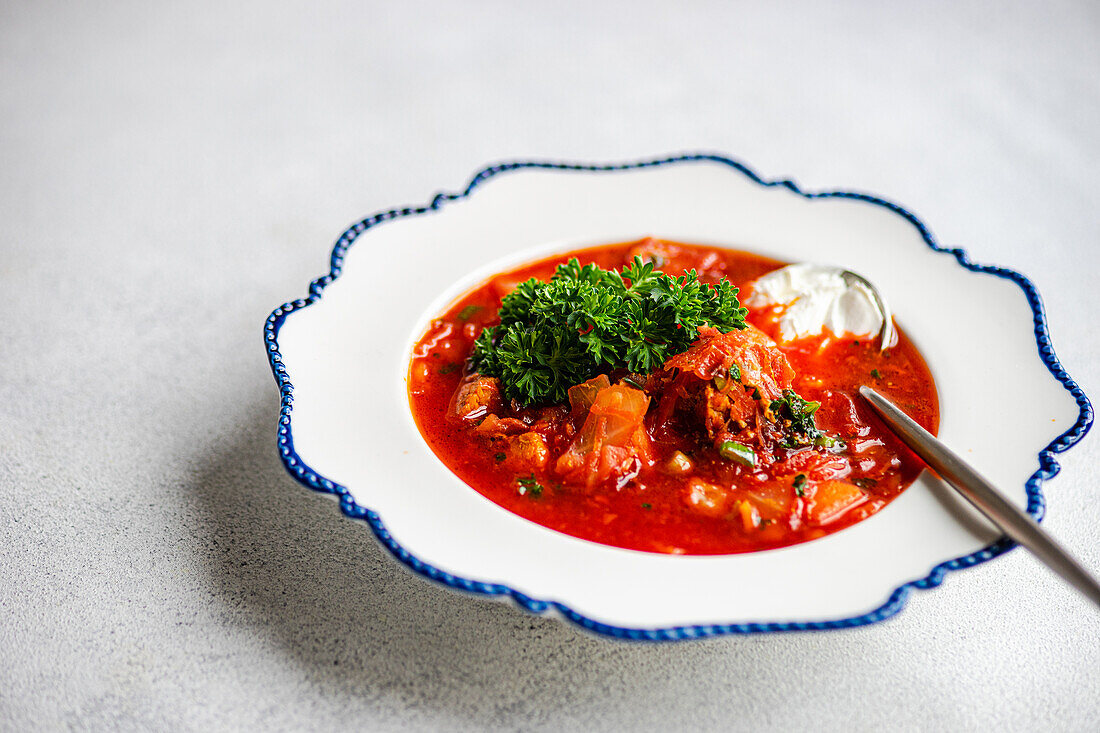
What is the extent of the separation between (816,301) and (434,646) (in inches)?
87.3

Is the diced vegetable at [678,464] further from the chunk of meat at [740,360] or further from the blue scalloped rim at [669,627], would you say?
the blue scalloped rim at [669,627]

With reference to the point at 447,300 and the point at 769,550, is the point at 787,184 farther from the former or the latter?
the point at 769,550

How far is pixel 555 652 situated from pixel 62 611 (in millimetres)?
1748

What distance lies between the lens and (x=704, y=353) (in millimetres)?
3838

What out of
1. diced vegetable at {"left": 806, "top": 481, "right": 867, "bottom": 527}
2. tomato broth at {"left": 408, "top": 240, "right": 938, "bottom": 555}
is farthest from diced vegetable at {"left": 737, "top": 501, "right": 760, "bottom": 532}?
diced vegetable at {"left": 806, "top": 481, "right": 867, "bottom": 527}

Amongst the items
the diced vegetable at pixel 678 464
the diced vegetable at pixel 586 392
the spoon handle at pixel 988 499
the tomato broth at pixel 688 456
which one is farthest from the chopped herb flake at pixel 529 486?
the spoon handle at pixel 988 499

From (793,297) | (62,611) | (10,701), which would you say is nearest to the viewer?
(10,701)

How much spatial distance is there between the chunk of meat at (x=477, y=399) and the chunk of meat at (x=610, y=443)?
0.41 m

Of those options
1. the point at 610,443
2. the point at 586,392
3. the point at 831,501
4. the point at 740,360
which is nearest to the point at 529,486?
the point at 610,443

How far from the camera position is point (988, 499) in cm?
322

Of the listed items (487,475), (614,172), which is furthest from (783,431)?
(614,172)

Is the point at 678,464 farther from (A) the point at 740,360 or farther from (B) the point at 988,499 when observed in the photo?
(B) the point at 988,499

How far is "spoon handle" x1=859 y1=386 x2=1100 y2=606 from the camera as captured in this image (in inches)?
117

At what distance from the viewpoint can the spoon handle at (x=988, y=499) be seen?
2.97 metres
